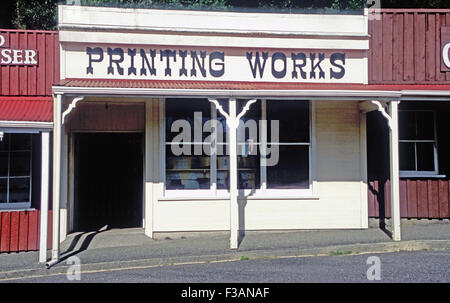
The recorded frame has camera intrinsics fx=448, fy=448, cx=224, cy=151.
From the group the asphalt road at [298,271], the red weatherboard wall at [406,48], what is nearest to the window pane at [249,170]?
the asphalt road at [298,271]

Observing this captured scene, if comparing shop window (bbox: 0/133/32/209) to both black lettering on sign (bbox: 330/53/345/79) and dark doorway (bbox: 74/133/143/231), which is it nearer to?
dark doorway (bbox: 74/133/143/231)

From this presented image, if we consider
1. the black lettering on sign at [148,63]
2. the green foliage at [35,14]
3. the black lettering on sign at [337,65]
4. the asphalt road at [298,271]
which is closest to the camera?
the asphalt road at [298,271]

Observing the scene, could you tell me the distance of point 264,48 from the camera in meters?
9.69

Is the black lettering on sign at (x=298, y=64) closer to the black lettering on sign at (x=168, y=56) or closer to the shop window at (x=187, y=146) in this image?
the shop window at (x=187, y=146)

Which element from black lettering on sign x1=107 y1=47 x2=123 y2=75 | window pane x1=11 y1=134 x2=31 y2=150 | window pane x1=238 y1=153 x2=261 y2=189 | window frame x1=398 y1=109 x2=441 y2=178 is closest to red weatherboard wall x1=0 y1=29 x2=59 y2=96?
window pane x1=11 y1=134 x2=31 y2=150

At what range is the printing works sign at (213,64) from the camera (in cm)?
934

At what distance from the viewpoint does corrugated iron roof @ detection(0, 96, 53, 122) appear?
7.95 meters

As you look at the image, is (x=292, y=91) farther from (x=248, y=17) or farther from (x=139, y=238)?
(x=139, y=238)

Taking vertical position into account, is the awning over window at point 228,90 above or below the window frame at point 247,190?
above

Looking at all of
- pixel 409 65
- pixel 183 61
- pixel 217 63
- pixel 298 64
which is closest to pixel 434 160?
pixel 409 65

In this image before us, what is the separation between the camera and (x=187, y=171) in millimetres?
9555

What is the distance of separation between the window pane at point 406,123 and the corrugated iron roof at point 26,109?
7.60m

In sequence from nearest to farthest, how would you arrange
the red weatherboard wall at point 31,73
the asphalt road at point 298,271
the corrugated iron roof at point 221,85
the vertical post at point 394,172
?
the asphalt road at point 298,271
the corrugated iron roof at point 221,85
the vertical post at point 394,172
the red weatherboard wall at point 31,73

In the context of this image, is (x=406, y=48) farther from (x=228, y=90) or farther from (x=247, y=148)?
(x=228, y=90)
